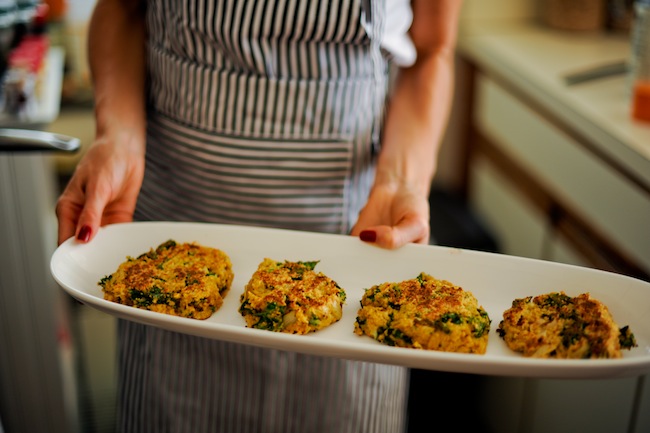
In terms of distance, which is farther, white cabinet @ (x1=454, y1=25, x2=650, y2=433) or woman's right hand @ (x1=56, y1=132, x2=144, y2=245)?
white cabinet @ (x1=454, y1=25, x2=650, y2=433)

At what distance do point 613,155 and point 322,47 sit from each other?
0.75 m

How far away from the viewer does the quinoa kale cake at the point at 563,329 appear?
80 cm

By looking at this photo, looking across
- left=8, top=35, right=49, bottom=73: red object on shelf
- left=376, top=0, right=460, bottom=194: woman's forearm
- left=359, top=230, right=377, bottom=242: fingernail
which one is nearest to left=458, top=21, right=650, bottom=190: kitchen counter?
left=376, top=0, right=460, bottom=194: woman's forearm

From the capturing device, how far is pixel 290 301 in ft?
3.01

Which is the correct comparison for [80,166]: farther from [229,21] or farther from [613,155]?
[613,155]

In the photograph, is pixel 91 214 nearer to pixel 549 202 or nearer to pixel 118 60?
pixel 118 60

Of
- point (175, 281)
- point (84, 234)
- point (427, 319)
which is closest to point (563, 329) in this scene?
point (427, 319)

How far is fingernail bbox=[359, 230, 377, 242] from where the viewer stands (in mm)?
968

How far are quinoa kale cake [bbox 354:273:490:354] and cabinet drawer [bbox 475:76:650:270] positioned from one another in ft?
2.22

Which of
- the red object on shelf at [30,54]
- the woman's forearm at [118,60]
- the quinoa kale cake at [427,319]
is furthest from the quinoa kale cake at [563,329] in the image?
the red object on shelf at [30,54]

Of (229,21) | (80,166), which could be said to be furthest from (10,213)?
(229,21)

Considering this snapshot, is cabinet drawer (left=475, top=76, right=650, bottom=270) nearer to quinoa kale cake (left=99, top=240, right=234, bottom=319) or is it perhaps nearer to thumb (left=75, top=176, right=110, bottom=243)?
quinoa kale cake (left=99, top=240, right=234, bottom=319)

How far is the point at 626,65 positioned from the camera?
74.1 inches

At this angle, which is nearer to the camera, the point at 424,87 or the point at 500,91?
the point at 424,87
